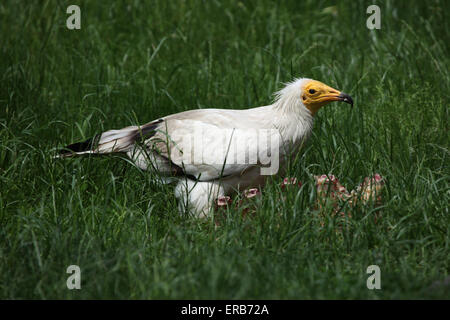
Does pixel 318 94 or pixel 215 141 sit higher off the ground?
pixel 318 94

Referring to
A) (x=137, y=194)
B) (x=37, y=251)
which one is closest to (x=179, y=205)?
(x=137, y=194)

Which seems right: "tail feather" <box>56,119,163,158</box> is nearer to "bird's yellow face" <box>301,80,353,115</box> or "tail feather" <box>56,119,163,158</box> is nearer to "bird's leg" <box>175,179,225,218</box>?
"bird's leg" <box>175,179,225,218</box>

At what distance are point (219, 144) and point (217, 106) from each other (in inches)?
54.7

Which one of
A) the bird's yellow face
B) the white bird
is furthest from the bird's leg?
the bird's yellow face

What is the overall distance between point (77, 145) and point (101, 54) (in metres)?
1.77

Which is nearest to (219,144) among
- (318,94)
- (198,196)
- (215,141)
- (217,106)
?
(215,141)

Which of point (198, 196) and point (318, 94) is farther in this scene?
point (318, 94)

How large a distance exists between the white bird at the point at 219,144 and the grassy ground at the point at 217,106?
148 millimetres

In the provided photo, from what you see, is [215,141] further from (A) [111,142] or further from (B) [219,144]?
(A) [111,142]

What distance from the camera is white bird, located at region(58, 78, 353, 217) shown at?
4.37 metres

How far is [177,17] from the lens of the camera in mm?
7098

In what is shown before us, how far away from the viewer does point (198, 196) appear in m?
4.43

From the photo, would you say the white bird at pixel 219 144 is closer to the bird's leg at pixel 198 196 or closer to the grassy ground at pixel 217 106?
the bird's leg at pixel 198 196

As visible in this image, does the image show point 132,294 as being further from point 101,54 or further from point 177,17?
point 177,17
